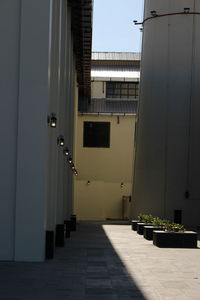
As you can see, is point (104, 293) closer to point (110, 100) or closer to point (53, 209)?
point (53, 209)

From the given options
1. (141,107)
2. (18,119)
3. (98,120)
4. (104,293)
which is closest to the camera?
(104,293)

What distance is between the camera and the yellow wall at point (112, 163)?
158 ft

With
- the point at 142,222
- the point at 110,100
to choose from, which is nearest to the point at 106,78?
the point at 110,100

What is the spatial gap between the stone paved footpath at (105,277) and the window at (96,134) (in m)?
31.1

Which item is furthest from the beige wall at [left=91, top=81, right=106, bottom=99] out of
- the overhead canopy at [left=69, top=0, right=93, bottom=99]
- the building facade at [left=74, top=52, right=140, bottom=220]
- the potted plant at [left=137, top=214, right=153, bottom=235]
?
the potted plant at [left=137, top=214, right=153, bottom=235]

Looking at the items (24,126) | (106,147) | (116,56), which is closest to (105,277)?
(24,126)

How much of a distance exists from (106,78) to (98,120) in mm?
4434

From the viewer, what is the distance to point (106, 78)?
5253 cm

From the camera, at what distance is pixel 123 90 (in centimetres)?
5275

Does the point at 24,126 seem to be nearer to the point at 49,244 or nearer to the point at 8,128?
the point at 8,128

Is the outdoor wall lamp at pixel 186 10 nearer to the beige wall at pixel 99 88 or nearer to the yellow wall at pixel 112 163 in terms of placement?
the yellow wall at pixel 112 163

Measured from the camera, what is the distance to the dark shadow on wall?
10.2 meters

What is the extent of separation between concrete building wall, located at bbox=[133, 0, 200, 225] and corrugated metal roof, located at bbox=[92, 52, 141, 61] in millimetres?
18784

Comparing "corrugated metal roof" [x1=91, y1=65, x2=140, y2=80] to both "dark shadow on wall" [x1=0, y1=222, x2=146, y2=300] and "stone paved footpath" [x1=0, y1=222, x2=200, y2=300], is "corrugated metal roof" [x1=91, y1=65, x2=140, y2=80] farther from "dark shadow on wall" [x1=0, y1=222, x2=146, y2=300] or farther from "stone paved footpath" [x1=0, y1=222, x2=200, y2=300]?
"dark shadow on wall" [x1=0, y1=222, x2=146, y2=300]
